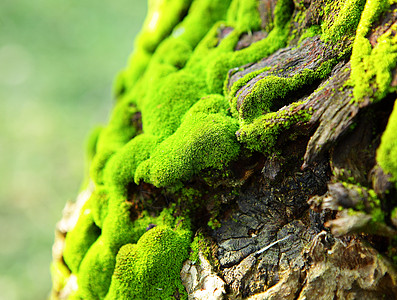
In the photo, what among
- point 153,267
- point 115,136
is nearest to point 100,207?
point 115,136

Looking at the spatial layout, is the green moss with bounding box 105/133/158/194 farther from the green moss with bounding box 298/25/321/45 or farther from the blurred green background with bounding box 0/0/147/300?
the blurred green background with bounding box 0/0/147/300

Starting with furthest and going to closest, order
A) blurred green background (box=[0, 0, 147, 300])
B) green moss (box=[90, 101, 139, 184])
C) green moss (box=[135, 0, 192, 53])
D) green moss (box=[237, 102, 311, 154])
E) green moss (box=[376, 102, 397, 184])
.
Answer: blurred green background (box=[0, 0, 147, 300]) < green moss (box=[135, 0, 192, 53]) < green moss (box=[90, 101, 139, 184]) < green moss (box=[237, 102, 311, 154]) < green moss (box=[376, 102, 397, 184])

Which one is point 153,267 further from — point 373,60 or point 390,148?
point 373,60

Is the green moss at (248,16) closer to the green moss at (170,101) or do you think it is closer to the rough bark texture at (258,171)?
the rough bark texture at (258,171)

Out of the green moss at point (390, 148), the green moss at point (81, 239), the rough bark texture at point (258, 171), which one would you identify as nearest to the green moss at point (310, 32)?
the rough bark texture at point (258, 171)

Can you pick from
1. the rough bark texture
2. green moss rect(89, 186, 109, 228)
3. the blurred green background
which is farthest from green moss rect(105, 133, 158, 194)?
the blurred green background

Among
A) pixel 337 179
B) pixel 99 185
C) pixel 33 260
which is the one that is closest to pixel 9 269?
pixel 33 260
